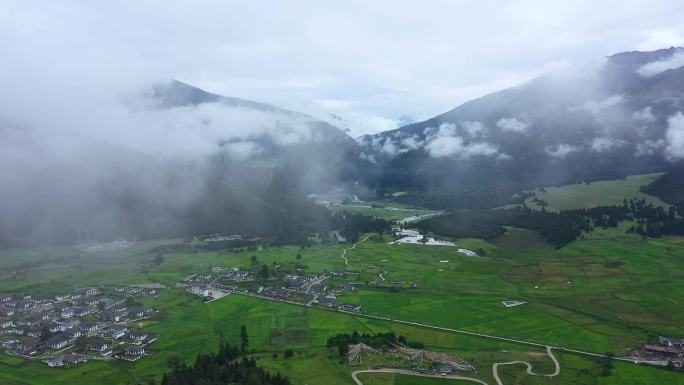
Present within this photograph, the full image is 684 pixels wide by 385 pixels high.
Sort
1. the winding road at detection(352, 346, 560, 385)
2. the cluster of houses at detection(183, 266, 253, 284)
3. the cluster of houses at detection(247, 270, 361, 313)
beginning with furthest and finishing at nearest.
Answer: the cluster of houses at detection(183, 266, 253, 284), the cluster of houses at detection(247, 270, 361, 313), the winding road at detection(352, 346, 560, 385)

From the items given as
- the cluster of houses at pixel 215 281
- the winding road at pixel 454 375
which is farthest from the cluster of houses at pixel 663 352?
the cluster of houses at pixel 215 281

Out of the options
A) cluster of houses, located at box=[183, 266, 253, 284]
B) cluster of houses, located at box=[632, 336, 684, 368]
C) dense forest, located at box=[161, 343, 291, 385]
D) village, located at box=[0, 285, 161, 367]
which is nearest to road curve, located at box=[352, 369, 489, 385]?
dense forest, located at box=[161, 343, 291, 385]

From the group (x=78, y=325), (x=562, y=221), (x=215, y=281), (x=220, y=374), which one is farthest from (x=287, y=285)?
(x=562, y=221)

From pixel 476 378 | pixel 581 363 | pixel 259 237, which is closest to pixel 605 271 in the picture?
pixel 581 363

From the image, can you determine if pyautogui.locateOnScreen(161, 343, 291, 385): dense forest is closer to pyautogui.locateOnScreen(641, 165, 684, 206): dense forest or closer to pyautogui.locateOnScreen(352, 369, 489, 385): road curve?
pyautogui.locateOnScreen(352, 369, 489, 385): road curve

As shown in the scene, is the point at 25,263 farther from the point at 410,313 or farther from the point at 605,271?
the point at 605,271
